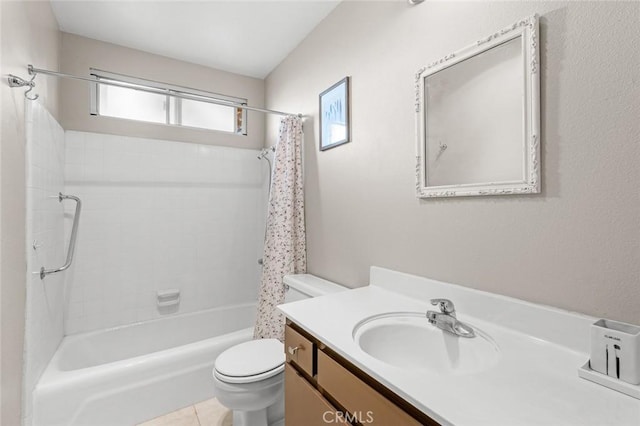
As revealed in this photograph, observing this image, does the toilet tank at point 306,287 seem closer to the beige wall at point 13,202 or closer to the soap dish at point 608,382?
the soap dish at point 608,382

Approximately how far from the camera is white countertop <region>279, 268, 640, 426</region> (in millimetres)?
607

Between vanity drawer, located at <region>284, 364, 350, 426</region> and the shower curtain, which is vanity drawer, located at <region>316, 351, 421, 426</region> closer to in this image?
vanity drawer, located at <region>284, 364, 350, 426</region>

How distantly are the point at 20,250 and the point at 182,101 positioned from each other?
1.79 metres

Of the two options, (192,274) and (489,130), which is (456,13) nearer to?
(489,130)

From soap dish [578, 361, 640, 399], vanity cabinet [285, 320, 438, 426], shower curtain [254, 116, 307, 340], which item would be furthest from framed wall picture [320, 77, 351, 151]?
soap dish [578, 361, 640, 399]

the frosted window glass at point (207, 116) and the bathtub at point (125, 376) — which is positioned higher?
the frosted window glass at point (207, 116)

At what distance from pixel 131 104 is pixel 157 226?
106cm

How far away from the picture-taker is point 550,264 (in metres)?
0.92

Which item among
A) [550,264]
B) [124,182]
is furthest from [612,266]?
[124,182]

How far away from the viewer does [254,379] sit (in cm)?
143

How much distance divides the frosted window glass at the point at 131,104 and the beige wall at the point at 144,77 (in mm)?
98

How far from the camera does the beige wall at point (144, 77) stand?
2.20m

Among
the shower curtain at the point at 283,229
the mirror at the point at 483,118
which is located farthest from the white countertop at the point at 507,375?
the shower curtain at the point at 283,229

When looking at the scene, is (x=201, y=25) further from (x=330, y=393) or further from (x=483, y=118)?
(x=330, y=393)
